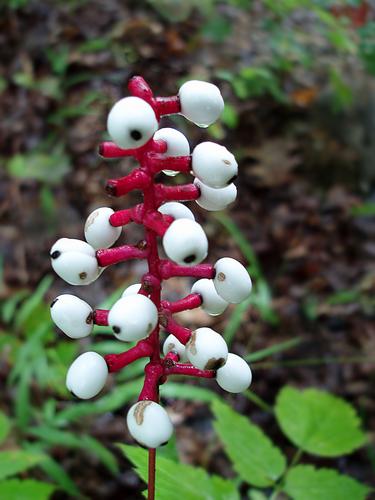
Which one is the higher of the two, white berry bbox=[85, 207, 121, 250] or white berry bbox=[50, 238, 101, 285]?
white berry bbox=[85, 207, 121, 250]

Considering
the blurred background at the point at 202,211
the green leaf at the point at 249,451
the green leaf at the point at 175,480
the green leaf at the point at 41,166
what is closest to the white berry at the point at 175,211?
the green leaf at the point at 175,480

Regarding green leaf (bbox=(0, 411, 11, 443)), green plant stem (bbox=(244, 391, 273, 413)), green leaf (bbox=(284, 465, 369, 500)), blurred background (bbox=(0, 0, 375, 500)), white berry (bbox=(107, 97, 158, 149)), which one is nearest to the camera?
white berry (bbox=(107, 97, 158, 149))

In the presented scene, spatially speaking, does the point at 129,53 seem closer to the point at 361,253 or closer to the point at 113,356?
the point at 361,253

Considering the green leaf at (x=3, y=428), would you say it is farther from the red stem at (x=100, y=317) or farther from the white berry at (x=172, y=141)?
the white berry at (x=172, y=141)

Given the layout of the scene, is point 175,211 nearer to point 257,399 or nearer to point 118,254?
point 118,254

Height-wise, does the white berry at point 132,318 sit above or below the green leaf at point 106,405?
above

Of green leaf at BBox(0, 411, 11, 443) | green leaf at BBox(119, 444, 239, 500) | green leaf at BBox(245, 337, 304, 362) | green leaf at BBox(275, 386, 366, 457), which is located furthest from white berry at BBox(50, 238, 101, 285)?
green leaf at BBox(245, 337, 304, 362)

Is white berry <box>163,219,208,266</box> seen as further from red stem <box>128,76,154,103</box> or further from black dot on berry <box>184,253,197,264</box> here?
red stem <box>128,76,154,103</box>
